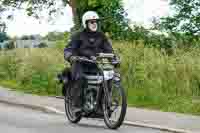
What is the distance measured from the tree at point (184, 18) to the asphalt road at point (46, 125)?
1861cm

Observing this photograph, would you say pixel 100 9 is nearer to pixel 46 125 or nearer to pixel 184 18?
pixel 184 18

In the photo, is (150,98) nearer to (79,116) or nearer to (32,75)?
(79,116)

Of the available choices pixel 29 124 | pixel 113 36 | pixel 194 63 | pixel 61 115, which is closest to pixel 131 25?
pixel 113 36

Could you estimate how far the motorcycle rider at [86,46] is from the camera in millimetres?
12312

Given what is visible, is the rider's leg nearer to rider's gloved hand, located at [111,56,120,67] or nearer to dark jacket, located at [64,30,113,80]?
dark jacket, located at [64,30,113,80]

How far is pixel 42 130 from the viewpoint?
11773 millimetres

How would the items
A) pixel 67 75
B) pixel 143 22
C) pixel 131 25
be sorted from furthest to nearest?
pixel 131 25 → pixel 143 22 → pixel 67 75

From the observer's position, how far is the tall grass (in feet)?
52.8

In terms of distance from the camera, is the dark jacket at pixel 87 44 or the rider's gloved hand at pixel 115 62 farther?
the dark jacket at pixel 87 44

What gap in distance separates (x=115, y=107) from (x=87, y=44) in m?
1.23

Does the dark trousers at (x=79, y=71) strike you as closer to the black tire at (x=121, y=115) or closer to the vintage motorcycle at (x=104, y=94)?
the vintage motorcycle at (x=104, y=94)

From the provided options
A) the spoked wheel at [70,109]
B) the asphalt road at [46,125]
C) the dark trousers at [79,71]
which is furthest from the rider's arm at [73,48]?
the asphalt road at [46,125]

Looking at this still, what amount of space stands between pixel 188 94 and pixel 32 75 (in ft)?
24.5

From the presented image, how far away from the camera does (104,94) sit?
1200 centimetres
